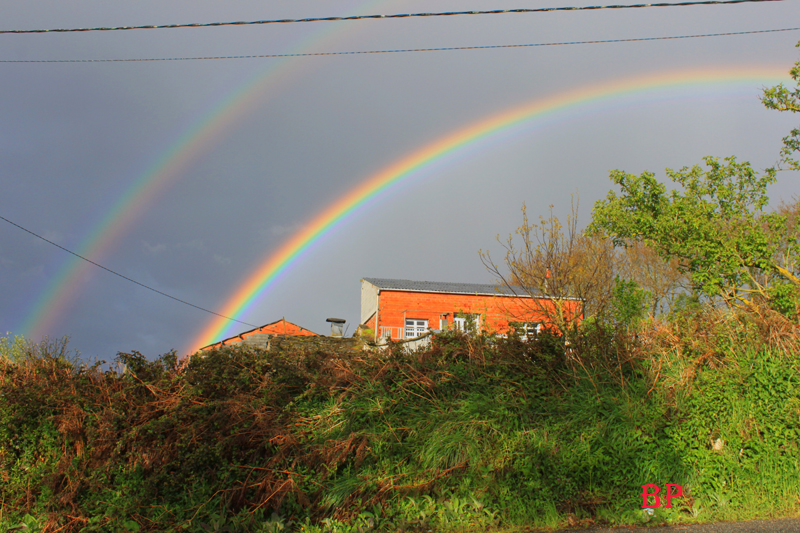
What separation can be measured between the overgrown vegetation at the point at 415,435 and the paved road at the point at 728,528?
0.20 metres

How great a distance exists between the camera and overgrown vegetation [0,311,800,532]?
225 inches

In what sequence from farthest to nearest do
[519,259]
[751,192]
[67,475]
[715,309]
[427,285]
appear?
1. [427,285]
2. [751,192]
3. [519,259]
4. [715,309]
5. [67,475]

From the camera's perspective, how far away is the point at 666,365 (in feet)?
21.7

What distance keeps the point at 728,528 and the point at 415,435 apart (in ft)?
11.5

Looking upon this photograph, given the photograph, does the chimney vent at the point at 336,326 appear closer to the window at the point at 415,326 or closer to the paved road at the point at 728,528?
the window at the point at 415,326

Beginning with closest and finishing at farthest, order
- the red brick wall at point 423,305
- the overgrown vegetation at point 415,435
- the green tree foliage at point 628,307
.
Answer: the overgrown vegetation at point 415,435 → the green tree foliage at point 628,307 → the red brick wall at point 423,305

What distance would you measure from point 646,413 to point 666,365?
723 mm

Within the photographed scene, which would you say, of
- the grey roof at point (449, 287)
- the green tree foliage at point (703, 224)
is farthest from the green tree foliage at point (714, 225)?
the grey roof at point (449, 287)

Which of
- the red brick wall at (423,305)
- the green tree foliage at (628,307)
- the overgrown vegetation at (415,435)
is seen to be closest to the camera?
the overgrown vegetation at (415,435)

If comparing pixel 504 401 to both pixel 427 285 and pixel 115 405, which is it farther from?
pixel 427 285

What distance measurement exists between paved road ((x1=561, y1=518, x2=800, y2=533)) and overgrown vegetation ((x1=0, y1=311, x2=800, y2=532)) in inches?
7.9

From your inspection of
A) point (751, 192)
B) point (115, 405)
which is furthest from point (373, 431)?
point (751, 192)

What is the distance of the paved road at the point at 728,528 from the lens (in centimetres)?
560

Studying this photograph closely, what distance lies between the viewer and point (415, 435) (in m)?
6.12
